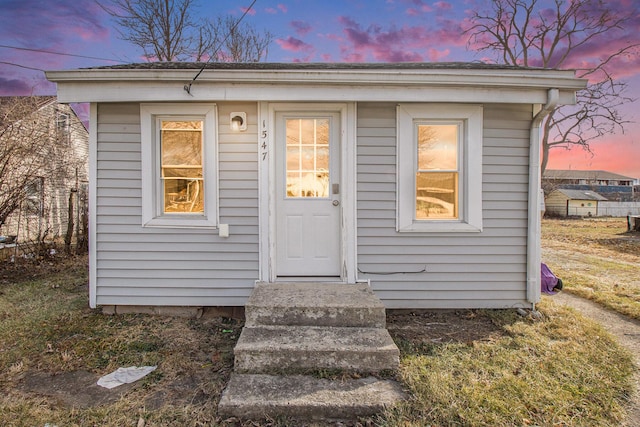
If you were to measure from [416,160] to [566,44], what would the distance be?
15860 millimetres

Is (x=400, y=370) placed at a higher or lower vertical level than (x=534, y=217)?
lower

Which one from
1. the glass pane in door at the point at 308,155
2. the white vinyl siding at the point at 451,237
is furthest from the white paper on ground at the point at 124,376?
the white vinyl siding at the point at 451,237

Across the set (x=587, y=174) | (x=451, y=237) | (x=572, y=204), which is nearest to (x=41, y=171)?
(x=451, y=237)

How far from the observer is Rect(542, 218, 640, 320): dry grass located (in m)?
4.48

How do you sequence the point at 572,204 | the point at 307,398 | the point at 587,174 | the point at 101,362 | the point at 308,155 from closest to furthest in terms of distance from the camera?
the point at 307,398, the point at 101,362, the point at 308,155, the point at 572,204, the point at 587,174

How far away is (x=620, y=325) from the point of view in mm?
3637

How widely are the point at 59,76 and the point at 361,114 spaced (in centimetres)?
331

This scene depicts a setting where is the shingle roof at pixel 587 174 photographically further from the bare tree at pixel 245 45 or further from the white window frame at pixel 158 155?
the white window frame at pixel 158 155

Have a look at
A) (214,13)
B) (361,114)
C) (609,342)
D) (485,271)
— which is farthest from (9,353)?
(214,13)

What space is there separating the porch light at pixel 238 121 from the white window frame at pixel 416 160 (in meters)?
1.80

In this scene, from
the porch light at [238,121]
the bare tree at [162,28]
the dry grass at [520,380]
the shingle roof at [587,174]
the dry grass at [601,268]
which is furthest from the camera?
the shingle roof at [587,174]

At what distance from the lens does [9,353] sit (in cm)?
288

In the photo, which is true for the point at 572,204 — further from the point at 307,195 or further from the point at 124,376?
the point at 124,376

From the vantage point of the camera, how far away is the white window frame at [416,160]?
148 inches
